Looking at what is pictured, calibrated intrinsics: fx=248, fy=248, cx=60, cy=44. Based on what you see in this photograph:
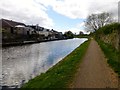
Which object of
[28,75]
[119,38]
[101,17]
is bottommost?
[28,75]

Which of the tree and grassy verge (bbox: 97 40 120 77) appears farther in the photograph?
the tree

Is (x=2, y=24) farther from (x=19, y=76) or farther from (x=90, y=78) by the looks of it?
(x=90, y=78)

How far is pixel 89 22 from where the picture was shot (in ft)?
383

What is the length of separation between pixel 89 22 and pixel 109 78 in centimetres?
10577

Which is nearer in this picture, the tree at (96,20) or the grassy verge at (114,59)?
the grassy verge at (114,59)

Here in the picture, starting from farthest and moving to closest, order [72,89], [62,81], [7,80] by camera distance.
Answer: [7,80] → [62,81] → [72,89]

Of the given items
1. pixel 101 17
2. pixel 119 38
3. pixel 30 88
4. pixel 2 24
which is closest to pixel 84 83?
pixel 30 88

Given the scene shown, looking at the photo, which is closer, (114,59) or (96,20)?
(114,59)

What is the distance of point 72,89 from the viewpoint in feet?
33.1

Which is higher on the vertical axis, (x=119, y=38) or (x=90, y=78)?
(x=119, y=38)

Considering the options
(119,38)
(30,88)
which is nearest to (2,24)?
(119,38)

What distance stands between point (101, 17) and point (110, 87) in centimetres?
10669

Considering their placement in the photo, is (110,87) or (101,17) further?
(101,17)

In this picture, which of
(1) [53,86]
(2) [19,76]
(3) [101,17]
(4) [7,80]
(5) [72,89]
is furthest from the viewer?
(3) [101,17]
